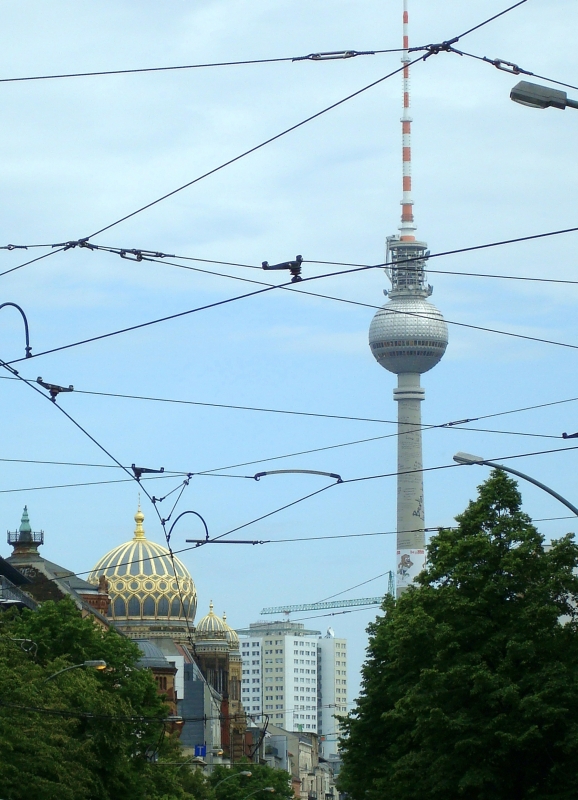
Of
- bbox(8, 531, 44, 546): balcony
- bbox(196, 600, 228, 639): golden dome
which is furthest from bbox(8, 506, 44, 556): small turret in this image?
bbox(196, 600, 228, 639): golden dome

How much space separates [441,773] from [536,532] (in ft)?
22.1

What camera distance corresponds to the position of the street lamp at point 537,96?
1962 centimetres

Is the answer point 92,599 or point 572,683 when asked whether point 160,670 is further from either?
point 572,683

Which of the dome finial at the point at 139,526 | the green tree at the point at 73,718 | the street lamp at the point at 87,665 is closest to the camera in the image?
the green tree at the point at 73,718

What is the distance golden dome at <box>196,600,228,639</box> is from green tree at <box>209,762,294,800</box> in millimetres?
57940

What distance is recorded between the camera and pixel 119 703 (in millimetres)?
50344

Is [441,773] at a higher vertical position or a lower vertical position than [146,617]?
lower

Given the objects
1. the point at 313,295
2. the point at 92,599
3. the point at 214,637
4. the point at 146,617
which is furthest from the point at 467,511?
the point at 214,637

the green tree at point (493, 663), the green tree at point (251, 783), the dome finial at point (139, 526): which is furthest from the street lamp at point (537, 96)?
the dome finial at point (139, 526)

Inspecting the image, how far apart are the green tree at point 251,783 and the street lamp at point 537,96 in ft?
280

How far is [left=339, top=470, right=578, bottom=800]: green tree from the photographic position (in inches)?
1619

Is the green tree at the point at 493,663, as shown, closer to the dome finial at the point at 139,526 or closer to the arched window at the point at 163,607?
the arched window at the point at 163,607

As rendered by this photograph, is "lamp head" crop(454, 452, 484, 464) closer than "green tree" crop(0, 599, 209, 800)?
Yes

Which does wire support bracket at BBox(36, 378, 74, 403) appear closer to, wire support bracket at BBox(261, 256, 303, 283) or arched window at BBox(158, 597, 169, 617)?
wire support bracket at BBox(261, 256, 303, 283)
